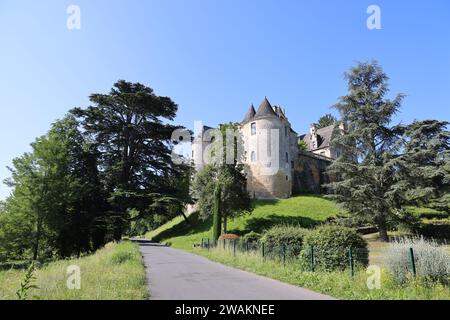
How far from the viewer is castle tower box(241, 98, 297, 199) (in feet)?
173

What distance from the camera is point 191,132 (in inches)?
1603

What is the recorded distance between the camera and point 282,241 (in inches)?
683

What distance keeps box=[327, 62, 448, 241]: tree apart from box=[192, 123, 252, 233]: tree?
10762 mm

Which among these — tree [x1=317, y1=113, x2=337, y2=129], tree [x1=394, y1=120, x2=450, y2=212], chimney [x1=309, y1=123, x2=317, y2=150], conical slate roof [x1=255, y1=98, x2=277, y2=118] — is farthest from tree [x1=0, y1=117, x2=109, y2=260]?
tree [x1=317, y1=113, x2=337, y2=129]

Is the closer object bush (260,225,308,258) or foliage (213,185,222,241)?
bush (260,225,308,258)

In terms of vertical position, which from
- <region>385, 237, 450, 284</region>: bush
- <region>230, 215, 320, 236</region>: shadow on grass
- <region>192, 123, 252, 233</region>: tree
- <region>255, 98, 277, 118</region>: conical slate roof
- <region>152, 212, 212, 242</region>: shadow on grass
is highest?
<region>255, 98, 277, 118</region>: conical slate roof

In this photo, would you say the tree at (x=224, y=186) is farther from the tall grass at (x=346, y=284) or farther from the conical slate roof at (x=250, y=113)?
the tall grass at (x=346, y=284)

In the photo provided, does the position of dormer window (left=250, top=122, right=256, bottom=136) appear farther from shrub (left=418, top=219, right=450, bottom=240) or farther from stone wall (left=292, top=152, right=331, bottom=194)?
shrub (left=418, top=219, right=450, bottom=240)

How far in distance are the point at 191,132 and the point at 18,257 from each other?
21.2m

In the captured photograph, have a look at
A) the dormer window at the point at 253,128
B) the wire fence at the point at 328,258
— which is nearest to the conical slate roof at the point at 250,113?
the dormer window at the point at 253,128

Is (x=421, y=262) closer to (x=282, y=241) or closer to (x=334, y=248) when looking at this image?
(x=334, y=248)

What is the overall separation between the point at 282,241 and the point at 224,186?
2113 cm

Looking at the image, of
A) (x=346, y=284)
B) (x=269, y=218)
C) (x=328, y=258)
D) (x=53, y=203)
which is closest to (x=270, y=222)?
(x=269, y=218)
